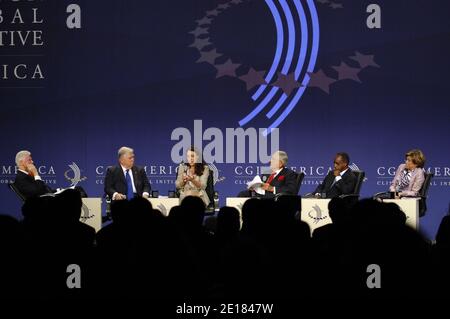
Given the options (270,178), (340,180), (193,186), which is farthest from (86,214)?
(340,180)

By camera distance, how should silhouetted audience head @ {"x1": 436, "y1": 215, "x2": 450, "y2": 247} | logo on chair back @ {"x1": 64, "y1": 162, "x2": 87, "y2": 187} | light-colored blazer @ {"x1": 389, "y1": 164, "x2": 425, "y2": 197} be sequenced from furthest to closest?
logo on chair back @ {"x1": 64, "y1": 162, "x2": 87, "y2": 187} < light-colored blazer @ {"x1": 389, "y1": 164, "x2": 425, "y2": 197} < silhouetted audience head @ {"x1": 436, "y1": 215, "x2": 450, "y2": 247}

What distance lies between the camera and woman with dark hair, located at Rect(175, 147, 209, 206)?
9375mm

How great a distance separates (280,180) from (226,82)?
2161 millimetres

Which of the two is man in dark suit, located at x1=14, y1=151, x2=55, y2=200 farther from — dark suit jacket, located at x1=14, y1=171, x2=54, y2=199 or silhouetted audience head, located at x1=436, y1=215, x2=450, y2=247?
silhouetted audience head, located at x1=436, y1=215, x2=450, y2=247

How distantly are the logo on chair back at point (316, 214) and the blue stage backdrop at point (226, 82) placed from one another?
6.18ft

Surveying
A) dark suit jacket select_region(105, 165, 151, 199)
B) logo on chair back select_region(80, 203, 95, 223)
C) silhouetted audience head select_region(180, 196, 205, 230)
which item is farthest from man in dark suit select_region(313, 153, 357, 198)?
silhouetted audience head select_region(180, 196, 205, 230)

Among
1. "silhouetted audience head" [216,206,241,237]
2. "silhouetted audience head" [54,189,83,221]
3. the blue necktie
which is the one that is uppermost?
"silhouetted audience head" [54,189,83,221]

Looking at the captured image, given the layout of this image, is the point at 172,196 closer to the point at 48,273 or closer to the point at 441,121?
the point at 441,121

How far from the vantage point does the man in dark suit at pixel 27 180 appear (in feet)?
30.6

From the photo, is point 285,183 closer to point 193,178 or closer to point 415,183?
point 193,178

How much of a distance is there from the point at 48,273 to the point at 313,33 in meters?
8.19

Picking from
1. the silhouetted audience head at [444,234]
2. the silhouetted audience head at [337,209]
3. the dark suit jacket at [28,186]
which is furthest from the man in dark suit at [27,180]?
the silhouetted audience head at [444,234]

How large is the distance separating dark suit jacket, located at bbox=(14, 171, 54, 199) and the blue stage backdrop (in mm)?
1713

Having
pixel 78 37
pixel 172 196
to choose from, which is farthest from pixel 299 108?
pixel 78 37
